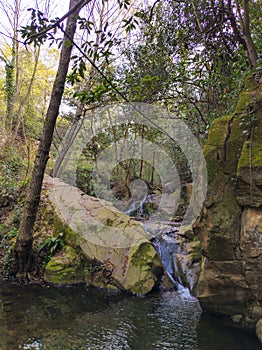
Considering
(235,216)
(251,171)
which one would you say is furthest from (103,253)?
(251,171)

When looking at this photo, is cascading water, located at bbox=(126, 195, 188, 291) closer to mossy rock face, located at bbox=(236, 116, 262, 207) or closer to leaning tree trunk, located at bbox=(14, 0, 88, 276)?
→ mossy rock face, located at bbox=(236, 116, 262, 207)

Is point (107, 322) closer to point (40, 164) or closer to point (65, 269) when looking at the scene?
point (65, 269)

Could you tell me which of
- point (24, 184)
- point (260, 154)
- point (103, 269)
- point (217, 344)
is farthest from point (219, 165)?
point (24, 184)

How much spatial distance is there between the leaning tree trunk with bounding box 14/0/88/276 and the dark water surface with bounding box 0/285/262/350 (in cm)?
62

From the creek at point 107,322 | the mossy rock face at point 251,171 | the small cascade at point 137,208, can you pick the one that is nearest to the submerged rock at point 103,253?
the creek at point 107,322

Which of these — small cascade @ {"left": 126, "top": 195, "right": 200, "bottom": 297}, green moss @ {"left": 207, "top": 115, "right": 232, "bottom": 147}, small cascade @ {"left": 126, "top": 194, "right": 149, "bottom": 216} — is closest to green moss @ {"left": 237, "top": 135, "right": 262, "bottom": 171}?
green moss @ {"left": 207, "top": 115, "right": 232, "bottom": 147}

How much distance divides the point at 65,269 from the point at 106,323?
1.94m

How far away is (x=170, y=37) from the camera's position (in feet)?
19.9

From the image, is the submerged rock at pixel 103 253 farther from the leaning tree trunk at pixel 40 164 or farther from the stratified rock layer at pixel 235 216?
the stratified rock layer at pixel 235 216

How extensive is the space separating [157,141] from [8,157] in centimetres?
628

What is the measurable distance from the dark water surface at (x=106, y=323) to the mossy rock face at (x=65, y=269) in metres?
0.34

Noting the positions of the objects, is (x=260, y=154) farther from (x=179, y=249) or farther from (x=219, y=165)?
(x=179, y=249)

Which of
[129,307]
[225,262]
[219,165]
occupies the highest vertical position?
[219,165]

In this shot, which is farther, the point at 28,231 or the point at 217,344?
the point at 28,231
